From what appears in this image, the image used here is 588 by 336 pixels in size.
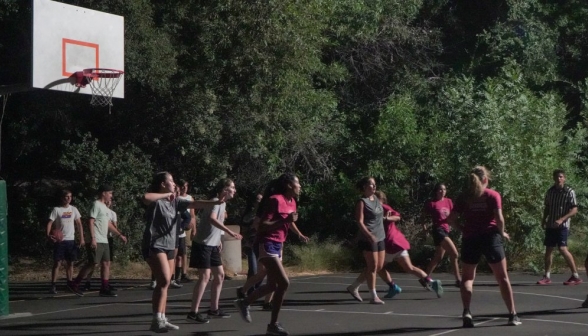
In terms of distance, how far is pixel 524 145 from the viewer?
19766 millimetres

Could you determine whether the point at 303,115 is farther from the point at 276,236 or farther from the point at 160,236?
the point at 160,236

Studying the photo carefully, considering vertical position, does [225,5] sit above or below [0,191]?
above

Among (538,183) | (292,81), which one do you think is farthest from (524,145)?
(292,81)

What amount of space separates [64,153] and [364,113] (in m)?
8.83

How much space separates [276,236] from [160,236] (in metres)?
1.32

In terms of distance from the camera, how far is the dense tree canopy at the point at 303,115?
65.5 feet

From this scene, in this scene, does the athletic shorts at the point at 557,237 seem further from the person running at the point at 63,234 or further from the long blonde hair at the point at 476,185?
the person running at the point at 63,234

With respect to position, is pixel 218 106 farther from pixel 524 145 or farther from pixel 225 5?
pixel 524 145

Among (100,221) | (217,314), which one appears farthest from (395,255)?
(100,221)

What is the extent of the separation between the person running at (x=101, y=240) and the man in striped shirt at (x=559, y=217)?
23.9ft

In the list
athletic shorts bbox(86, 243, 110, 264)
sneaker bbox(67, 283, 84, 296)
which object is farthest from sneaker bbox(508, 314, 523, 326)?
sneaker bbox(67, 283, 84, 296)

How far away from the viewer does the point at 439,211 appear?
1502 cm

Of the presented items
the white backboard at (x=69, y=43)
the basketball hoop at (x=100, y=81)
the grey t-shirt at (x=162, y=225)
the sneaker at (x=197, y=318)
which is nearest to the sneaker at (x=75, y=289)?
the basketball hoop at (x=100, y=81)

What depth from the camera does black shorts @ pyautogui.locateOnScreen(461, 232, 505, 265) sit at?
10758 mm
